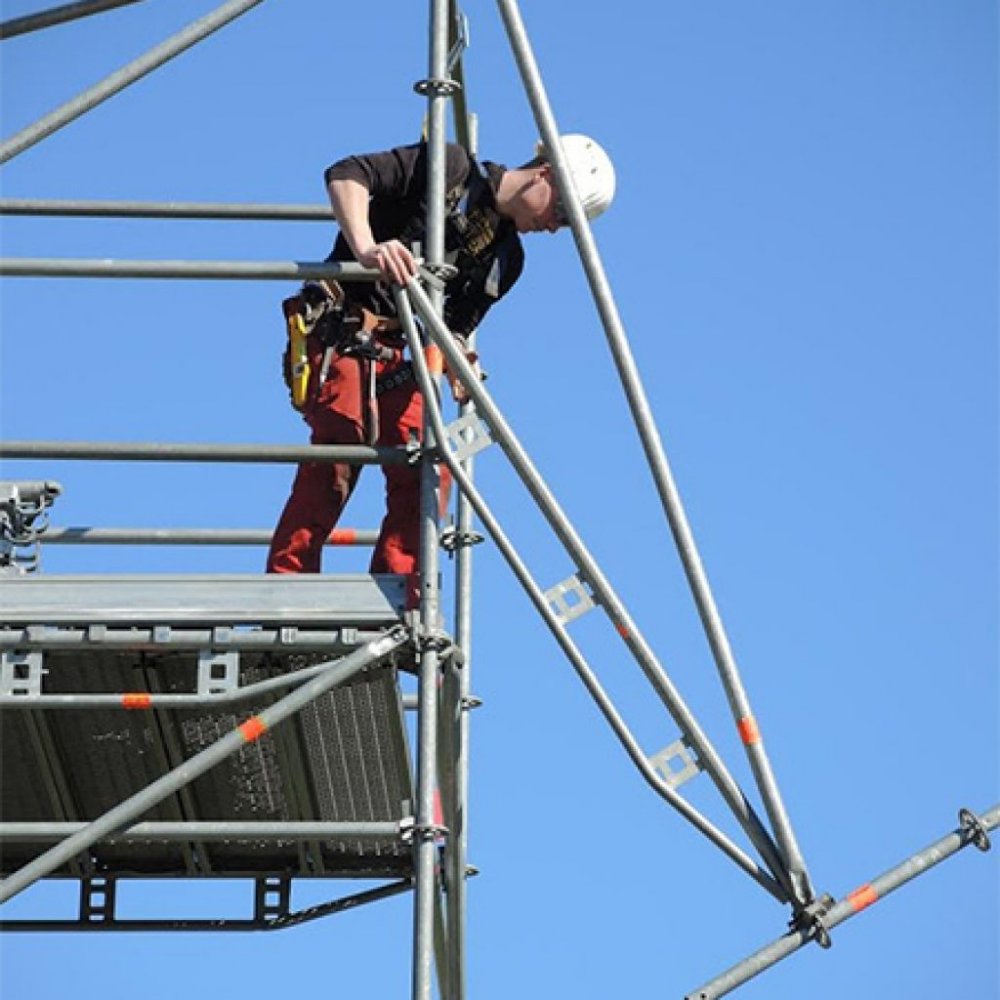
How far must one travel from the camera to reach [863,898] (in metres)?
10.0

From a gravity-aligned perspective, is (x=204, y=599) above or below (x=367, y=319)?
below

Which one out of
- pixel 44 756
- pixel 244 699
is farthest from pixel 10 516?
pixel 244 699

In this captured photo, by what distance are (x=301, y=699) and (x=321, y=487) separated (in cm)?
134

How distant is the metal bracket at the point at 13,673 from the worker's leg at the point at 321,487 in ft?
3.77

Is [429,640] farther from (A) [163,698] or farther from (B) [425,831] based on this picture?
(A) [163,698]

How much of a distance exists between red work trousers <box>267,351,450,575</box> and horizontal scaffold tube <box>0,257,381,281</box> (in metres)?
0.55

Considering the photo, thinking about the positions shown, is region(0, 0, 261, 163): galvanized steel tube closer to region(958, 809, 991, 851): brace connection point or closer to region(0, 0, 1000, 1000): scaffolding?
region(0, 0, 1000, 1000): scaffolding

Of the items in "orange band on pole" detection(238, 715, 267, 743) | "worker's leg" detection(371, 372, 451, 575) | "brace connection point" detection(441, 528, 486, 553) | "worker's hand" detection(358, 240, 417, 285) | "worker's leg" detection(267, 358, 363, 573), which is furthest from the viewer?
"brace connection point" detection(441, 528, 486, 553)

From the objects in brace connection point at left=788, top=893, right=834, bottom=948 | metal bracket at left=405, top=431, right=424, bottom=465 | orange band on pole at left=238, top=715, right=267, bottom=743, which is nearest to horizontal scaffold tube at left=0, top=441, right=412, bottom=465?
metal bracket at left=405, top=431, right=424, bottom=465

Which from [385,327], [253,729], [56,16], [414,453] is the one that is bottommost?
[253,729]

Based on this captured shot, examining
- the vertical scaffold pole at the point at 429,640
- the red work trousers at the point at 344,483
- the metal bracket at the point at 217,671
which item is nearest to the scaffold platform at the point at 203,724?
the metal bracket at the point at 217,671

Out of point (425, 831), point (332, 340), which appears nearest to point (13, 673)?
point (425, 831)

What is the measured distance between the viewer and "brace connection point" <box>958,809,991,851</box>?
10.1m

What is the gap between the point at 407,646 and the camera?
1013 cm
